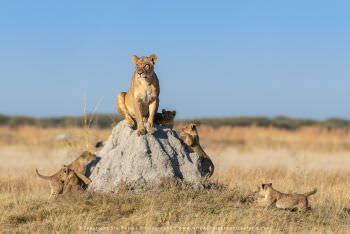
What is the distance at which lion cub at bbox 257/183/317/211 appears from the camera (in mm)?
10594

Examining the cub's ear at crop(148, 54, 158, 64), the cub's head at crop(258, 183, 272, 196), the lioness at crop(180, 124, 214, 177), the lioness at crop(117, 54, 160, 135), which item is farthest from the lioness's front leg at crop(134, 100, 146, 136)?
the cub's head at crop(258, 183, 272, 196)

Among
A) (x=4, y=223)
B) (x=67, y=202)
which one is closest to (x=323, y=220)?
(x=67, y=202)

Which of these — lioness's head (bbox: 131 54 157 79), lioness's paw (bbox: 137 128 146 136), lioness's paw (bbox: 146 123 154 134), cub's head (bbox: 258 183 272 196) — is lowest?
cub's head (bbox: 258 183 272 196)

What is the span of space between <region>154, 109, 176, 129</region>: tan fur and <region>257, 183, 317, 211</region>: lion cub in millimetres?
2051

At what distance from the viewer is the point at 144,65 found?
35.7 feet

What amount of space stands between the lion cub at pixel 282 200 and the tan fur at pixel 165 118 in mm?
2051

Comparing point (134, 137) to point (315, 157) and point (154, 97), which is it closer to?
point (154, 97)

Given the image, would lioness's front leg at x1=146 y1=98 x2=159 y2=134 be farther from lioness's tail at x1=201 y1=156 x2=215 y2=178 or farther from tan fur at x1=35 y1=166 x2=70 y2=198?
tan fur at x1=35 y1=166 x2=70 y2=198

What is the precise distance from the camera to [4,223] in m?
9.79

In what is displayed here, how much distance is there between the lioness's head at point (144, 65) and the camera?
1080 cm

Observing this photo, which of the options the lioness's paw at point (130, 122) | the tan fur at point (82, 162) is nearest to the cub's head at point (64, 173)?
the tan fur at point (82, 162)

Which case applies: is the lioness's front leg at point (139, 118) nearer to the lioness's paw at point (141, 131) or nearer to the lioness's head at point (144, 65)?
the lioness's paw at point (141, 131)

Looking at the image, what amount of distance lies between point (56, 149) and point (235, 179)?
43.5 ft

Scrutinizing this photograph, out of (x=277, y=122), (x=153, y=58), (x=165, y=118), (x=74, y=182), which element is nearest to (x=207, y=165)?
(x=165, y=118)
